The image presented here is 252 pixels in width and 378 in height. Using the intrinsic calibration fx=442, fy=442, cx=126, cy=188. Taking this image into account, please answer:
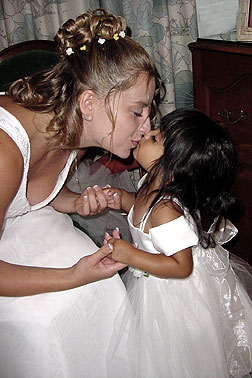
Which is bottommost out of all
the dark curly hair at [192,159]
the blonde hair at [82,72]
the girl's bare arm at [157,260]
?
the girl's bare arm at [157,260]

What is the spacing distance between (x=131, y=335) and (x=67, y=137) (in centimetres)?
55

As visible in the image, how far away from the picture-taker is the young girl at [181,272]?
1.14m

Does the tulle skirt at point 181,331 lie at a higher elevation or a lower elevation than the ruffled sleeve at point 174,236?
lower

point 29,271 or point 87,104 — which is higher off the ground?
point 87,104

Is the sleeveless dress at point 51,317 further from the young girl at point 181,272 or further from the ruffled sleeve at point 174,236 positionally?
the ruffled sleeve at point 174,236

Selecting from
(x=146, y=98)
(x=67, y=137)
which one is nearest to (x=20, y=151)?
(x=67, y=137)

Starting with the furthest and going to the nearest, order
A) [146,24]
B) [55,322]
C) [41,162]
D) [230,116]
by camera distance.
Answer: [146,24] → [230,116] → [41,162] → [55,322]

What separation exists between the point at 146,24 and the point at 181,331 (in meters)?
1.24

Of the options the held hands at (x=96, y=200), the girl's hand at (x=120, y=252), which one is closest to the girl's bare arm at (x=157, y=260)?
the girl's hand at (x=120, y=252)

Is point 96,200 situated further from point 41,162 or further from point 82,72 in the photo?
point 82,72

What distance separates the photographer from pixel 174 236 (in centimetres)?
112

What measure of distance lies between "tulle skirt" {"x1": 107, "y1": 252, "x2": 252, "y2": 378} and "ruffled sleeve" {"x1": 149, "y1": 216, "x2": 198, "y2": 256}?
6.4 inches

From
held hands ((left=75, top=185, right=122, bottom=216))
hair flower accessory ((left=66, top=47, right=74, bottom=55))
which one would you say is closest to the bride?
hair flower accessory ((left=66, top=47, right=74, bottom=55))

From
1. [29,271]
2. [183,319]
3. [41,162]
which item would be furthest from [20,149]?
[183,319]
